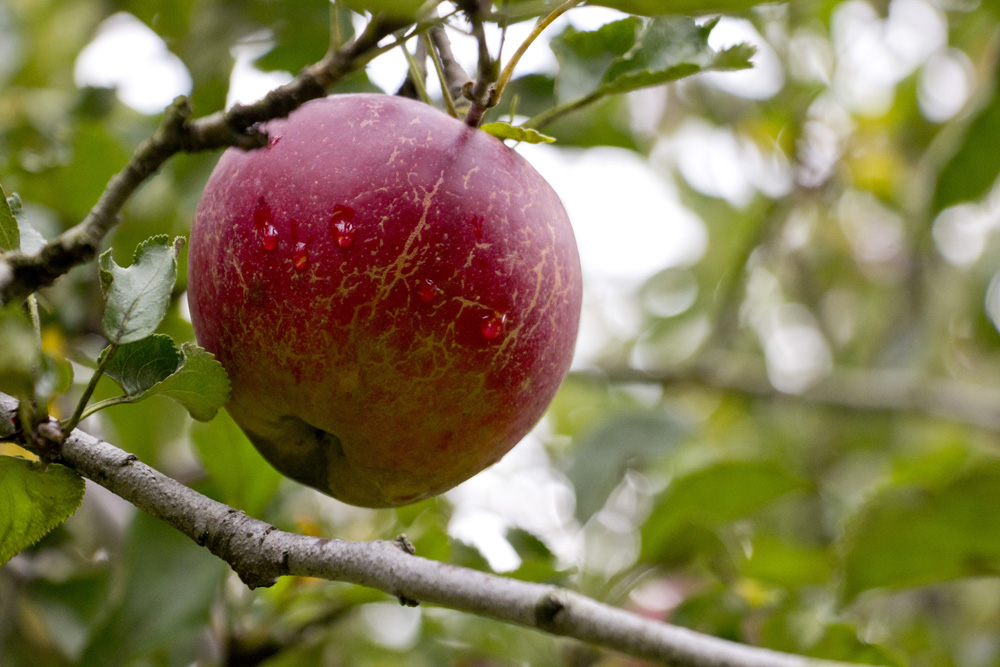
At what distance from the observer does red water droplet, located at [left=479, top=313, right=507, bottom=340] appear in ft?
2.06

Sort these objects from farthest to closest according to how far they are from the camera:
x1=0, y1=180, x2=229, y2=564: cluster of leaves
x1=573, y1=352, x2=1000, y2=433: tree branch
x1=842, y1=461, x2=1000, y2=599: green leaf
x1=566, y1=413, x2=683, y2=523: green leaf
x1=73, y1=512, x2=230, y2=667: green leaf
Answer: x1=573, y1=352, x2=1000, y2=433: tree branch → x1=566, y1=413, x2=683, y2=523: green leaf → x1=842, y1=461, x2=1000, y2=599: green leaf → x1=73, y1=512, x2=230, y2=667: green leaf → x1=0, y1=180, x2=229, y2=564: cluster of leaves

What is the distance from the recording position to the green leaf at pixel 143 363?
619 mm

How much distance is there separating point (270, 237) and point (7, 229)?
175mm

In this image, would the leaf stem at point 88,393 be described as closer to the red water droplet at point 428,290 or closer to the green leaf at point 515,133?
the red water droplet at point 428,290

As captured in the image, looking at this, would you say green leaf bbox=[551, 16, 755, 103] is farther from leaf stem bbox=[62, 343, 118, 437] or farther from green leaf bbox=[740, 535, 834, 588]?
green leaf bbox=[740, 535, 834, 588]

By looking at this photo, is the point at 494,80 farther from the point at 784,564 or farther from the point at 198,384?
the point at 784,564

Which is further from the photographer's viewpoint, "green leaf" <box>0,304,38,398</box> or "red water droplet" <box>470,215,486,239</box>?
"red water droplet" <box>470,215,486,239</box>

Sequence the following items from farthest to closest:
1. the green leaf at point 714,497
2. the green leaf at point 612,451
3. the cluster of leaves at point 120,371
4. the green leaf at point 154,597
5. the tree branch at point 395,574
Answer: the green leaf at point 612,451 → the green leaf at point 714,497 → the green leaf at point 154,597 → the cluster of leaves at point 120,371 → the tree branch at point 395,574

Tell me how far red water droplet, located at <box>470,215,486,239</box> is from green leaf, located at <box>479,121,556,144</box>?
0.07 m

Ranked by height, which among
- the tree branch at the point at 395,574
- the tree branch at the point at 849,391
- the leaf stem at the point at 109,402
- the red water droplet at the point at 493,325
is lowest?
the tree branch at the point at 849,391

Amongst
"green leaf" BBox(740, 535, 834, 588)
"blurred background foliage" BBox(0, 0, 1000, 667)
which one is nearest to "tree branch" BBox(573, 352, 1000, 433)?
"blurred background foliage" BBox(0, 0, 1000, 667)

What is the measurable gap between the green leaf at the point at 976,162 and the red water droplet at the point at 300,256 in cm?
132

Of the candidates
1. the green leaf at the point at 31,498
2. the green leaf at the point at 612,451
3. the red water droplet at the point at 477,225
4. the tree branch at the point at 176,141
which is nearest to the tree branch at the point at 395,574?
the green leaf at the point at 31,498

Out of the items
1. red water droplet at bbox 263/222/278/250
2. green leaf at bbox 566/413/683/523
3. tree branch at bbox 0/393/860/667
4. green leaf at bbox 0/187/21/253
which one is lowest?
green leaf at bbox 566/413/683/523
